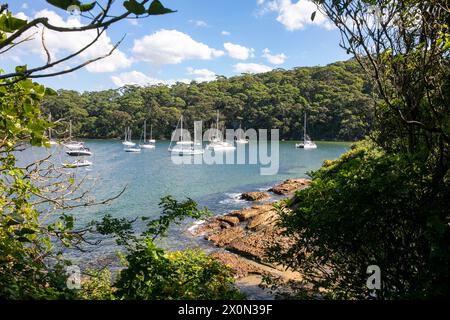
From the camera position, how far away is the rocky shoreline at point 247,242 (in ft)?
34.5

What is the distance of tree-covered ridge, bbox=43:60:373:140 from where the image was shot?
77.8m

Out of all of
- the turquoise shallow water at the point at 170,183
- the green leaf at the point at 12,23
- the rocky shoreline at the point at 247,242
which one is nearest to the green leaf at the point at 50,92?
the green leaf at the point at 12,23

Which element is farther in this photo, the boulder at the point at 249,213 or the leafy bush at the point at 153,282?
the boulder at the point at 249,213

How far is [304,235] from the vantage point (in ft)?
11.5

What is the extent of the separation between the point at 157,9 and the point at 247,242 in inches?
545

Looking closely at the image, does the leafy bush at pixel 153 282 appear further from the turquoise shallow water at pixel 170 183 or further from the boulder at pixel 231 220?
the boulder at pixel 231 220

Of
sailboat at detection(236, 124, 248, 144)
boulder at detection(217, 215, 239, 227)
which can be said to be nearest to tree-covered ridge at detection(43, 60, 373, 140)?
sailboat at detection(236, 124, 248, 144)

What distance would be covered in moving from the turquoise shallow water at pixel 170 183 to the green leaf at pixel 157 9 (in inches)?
527

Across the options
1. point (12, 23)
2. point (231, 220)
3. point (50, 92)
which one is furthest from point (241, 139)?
point (12, 23)

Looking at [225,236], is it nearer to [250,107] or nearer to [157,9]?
[157,9]

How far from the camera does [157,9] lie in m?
0.84

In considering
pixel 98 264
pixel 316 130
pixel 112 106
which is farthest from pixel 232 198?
pixel 112 106
